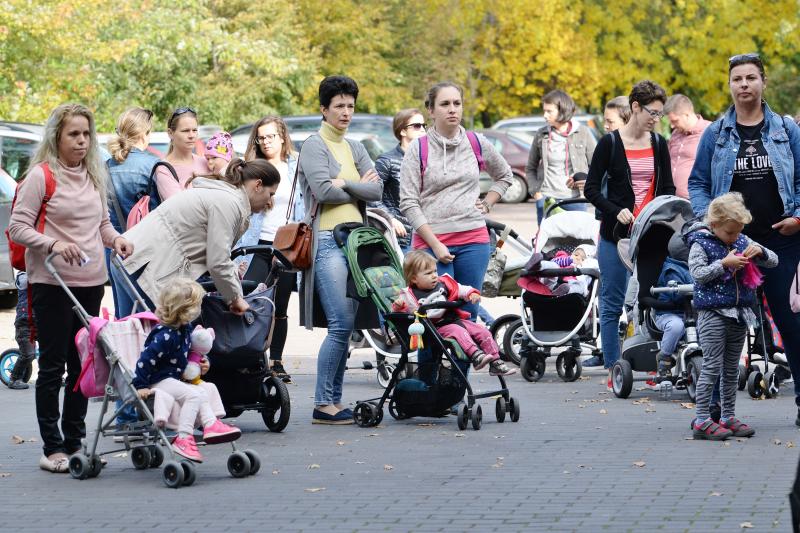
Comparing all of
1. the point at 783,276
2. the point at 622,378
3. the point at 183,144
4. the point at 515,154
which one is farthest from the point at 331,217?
the point at 515,154

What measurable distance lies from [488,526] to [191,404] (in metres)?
1.91

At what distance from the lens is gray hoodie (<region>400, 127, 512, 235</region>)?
10422 millimetres

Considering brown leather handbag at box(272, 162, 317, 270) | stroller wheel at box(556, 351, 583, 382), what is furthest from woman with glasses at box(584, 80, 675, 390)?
brown leather handbag at box(272, 162, 317, 270)

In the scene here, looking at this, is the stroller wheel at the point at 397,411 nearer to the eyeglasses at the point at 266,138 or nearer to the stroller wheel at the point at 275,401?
the stroller wheel at the point at 275,401

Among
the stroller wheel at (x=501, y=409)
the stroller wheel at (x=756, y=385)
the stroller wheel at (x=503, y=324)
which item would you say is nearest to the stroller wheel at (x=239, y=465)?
the stroller wheel at (x=501, y=409)

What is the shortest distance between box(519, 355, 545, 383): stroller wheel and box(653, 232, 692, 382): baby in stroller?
1.51m

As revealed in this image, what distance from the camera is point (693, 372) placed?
34.5 feet

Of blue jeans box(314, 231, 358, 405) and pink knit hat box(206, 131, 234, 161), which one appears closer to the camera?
blue jeans box(314, 231, 358, 405)

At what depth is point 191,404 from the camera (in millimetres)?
8016

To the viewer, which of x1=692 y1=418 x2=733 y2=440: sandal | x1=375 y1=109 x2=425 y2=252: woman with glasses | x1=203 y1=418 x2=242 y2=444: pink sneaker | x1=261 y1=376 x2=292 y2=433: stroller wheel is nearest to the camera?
x1=203 y1=418 x2=242 y2=444: pink sneaker

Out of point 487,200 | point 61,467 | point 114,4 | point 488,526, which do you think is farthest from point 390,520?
point 114,4

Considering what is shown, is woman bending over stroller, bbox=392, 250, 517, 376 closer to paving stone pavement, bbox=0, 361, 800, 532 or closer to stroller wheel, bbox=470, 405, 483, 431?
stroller wheel, bbox=470, 405, 483, 431

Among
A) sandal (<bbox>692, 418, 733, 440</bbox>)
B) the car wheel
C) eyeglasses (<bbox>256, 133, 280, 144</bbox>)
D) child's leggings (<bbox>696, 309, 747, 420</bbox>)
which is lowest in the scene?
sandal (<bbox>692, 418, 733, 440</bbox>)

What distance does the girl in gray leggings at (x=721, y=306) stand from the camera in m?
8.98
